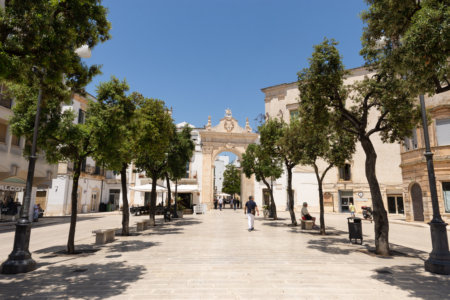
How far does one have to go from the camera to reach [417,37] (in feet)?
16.0

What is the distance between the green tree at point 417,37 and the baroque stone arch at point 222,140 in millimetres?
30417

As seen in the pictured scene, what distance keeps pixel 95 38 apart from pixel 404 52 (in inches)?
255

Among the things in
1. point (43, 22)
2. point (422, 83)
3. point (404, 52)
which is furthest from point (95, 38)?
point (422, 83)

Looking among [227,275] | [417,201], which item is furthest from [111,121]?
[417,201]

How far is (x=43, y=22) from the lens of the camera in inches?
187

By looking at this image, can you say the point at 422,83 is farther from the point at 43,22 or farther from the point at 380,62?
the point at 43,22

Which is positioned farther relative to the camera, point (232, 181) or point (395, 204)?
point (232, 181)

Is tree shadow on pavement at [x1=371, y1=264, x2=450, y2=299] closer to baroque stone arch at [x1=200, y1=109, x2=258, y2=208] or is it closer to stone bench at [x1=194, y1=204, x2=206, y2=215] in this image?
stone bench at [x1=194, y1=204, x2=206, y2=215]

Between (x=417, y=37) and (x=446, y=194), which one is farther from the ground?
(x=417, y=37)

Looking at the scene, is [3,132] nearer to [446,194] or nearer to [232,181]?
[446,194]

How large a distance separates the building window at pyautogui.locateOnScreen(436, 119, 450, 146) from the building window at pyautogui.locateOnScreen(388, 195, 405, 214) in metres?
12.5

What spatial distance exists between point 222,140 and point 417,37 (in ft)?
109

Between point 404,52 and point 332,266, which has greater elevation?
point 404,52

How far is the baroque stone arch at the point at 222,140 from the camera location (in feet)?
121
